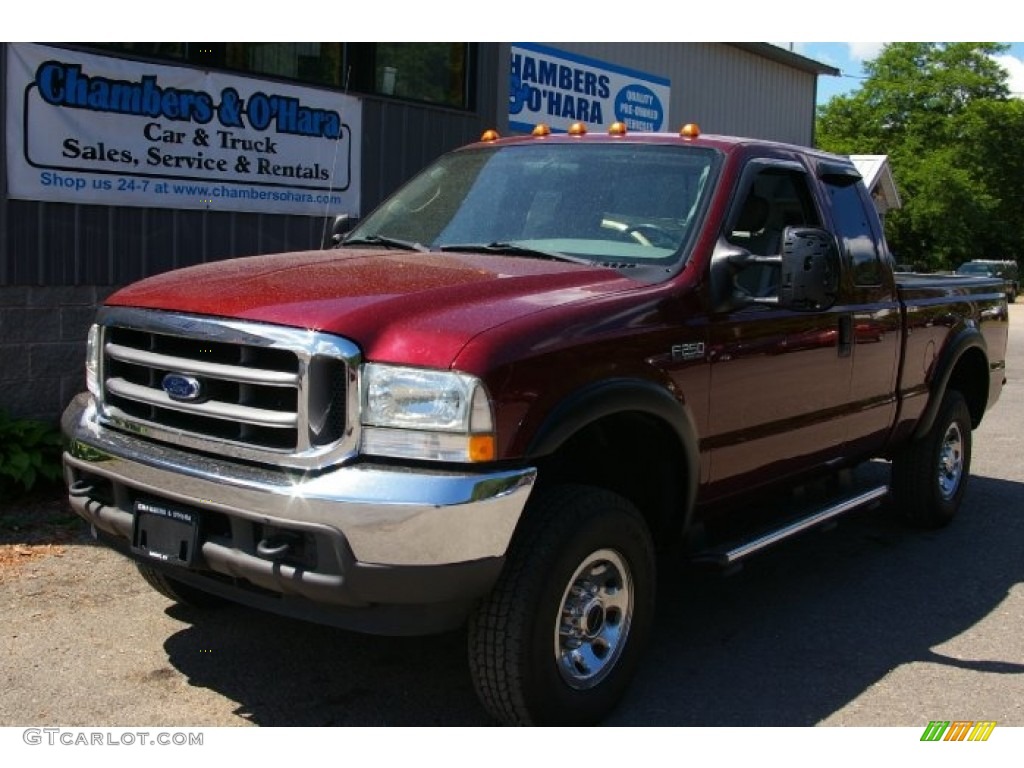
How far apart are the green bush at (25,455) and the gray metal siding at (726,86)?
6468mm

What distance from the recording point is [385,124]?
858cm

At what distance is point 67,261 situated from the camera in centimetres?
666

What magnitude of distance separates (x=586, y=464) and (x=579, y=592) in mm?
529

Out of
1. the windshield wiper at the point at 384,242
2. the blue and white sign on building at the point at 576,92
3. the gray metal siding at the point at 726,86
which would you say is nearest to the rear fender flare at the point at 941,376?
the windshield wiper at the point at 384,242

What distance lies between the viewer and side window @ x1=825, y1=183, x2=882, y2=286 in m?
5.30

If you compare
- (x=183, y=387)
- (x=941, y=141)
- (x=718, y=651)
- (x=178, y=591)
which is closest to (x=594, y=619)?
(x=718, y=651)

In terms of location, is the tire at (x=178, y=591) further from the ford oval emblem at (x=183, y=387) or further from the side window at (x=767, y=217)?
the side window at (x=767, y=217)

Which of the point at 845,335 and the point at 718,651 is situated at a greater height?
the point at 845,335

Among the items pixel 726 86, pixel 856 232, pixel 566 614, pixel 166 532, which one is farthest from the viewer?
pixel 726 86

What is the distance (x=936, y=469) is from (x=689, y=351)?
2856mm

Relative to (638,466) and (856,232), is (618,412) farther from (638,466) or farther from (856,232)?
(856,232)

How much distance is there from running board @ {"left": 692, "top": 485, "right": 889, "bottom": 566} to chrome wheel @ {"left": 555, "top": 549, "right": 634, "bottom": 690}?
20.0 inches

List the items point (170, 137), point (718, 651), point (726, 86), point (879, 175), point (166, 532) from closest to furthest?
point (166, 532), point (718, 651), point (170, 137), point (726, 86), point (879, 175)

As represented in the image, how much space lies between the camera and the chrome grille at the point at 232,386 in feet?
10.7
